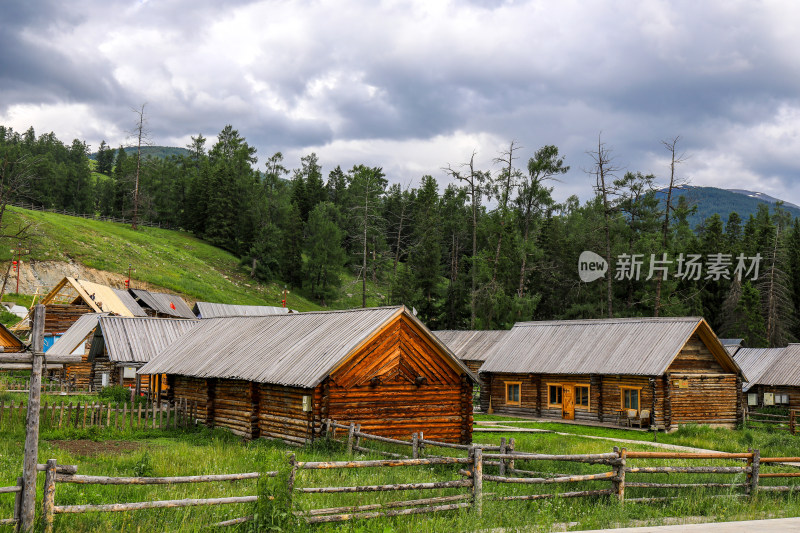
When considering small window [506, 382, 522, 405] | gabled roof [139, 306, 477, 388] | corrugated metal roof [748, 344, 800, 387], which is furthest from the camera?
corrugated metal roof [748, 344, 800, 387]

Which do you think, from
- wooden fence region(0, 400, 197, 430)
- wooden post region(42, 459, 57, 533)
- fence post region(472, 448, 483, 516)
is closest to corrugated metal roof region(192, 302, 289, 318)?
wooden fence region(0, 400, 197, 430)

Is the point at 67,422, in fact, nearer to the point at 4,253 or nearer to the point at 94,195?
the point at 4,253

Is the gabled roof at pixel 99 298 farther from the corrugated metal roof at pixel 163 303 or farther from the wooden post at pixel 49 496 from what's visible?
the wooden post at pixel 49 496

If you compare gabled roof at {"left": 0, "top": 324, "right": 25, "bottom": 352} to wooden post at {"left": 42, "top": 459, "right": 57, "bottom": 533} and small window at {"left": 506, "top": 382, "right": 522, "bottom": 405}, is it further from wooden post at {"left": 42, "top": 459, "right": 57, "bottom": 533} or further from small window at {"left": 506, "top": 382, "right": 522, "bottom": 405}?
wooden post at {"left": 42, "top": 459, "right": 57, "bottom": 533}

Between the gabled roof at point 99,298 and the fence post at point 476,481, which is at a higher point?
the gabled roof at point 99,298

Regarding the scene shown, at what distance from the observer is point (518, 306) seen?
6278 cm

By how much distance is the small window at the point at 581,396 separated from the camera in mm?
36625

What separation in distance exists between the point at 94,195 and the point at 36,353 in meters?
123

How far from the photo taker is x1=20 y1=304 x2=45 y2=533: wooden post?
9.20 metres

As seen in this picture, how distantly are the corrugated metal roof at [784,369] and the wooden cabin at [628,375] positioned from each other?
10.4 m

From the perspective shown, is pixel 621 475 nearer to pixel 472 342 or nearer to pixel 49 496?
pixel 49 496

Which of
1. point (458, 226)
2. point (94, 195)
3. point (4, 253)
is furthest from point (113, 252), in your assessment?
point (94, 195)

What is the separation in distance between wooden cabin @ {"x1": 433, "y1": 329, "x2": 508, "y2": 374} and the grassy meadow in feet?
97.8

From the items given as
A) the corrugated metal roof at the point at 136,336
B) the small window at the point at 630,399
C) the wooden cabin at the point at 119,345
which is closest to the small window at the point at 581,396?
the small window at the point at 630,399
